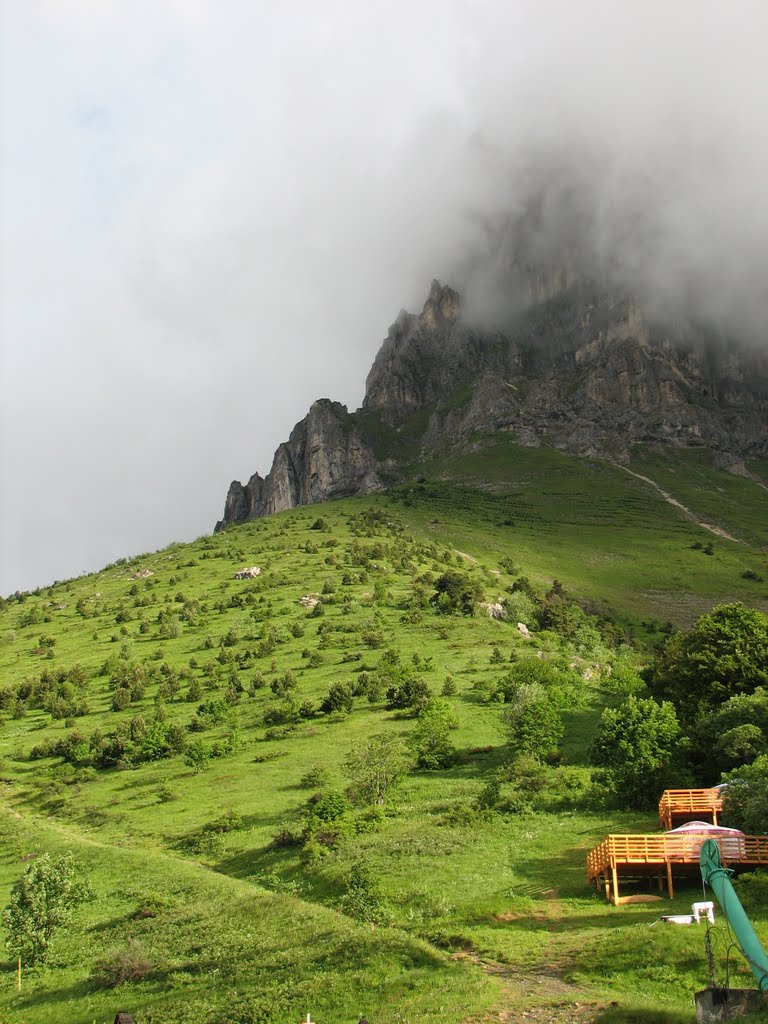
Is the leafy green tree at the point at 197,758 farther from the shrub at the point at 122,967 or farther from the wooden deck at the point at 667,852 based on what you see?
the wooden deck at the point at 667,852

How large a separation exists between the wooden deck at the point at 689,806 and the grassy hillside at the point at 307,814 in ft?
8.08

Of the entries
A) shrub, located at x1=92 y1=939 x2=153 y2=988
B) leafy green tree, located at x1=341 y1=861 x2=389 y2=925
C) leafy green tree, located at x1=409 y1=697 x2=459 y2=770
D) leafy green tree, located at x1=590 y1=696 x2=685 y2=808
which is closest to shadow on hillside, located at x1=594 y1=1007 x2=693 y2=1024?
leafy green tree, located at x1=341 y1=861 x2=389 y2=925

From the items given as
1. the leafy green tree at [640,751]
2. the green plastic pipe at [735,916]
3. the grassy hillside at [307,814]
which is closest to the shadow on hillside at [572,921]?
the grassy hillside at [307,814]

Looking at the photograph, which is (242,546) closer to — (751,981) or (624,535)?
(624,535)

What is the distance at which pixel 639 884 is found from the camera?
1422 inches

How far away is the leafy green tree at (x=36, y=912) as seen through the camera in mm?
36156

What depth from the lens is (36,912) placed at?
3662cm

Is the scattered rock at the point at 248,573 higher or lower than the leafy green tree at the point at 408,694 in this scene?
higher

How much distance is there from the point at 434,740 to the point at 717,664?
70.0 ft

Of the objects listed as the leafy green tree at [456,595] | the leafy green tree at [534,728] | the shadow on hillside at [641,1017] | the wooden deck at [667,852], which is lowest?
the shadow on hillside at [641,1017]

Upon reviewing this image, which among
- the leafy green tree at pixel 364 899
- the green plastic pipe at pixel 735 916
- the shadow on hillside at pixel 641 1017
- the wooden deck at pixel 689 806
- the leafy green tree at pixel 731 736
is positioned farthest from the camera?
the leafy green tree at pixel 731 736

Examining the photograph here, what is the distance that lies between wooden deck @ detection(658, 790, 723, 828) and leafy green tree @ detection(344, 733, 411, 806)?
62.7ft

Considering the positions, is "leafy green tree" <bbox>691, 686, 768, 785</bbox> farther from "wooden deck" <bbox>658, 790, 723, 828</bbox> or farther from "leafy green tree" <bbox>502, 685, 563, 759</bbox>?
"leafy green tree" <bbox>502, 685, 563, 759</bbox>

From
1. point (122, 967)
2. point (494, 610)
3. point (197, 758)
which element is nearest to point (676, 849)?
point (122, 967)
